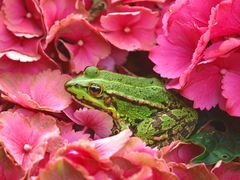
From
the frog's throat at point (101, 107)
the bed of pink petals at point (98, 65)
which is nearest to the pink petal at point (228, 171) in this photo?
the bed of pink petals at point (98, 65)

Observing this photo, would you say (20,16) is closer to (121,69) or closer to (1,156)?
(121,69)

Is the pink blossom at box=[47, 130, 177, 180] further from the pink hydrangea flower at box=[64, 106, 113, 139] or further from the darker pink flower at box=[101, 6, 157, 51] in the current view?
the darker pink flower at box=[101, 6, 157, 51]

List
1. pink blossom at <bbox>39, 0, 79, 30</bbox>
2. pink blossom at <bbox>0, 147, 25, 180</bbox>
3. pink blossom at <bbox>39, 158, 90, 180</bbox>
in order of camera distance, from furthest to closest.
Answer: pink blossom at <bbox>39, 0, 79, 30</bbox> < pink blossom at <bbox>0, 147, 25, 180</bbox> < pink blossom at <bbox>39, 158, 90, 180</bbox>

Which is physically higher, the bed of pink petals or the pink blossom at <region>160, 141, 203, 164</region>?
the bed of pink petals

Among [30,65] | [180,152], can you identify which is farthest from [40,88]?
[180,152]

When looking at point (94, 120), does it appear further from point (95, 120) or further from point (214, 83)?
point (214, 83)

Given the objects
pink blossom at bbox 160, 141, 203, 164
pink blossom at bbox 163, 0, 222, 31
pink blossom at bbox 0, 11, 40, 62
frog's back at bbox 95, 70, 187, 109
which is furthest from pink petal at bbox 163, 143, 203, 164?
pink blossom at bbox 0, 11, 40, 62
